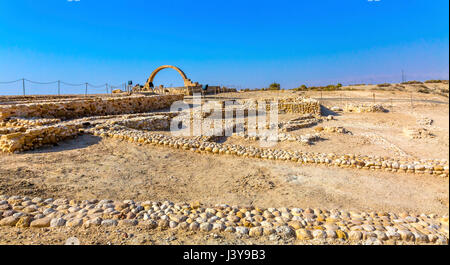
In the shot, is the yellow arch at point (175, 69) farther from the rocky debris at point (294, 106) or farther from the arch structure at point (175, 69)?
the rocky debris at point (294, 106)

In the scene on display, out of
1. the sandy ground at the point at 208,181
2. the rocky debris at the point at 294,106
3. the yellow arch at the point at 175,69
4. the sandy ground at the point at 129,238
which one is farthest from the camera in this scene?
the yellow arch at the point at 175,69

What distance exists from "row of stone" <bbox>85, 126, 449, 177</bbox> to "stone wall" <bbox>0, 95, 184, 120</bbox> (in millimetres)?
4518

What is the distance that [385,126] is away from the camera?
508 inches

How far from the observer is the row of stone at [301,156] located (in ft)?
20.1

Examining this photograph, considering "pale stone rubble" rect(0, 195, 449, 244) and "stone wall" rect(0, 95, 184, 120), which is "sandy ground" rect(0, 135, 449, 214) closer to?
"pale stone rubble" rect(0, 195, 449, 244)

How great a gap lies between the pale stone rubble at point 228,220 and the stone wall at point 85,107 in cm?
913

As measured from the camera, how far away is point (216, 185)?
17.3 feet

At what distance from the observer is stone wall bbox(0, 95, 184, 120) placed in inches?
423

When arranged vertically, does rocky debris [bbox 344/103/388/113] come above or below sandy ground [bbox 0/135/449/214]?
above

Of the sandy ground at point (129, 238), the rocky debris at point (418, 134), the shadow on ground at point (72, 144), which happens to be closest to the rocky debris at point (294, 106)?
the rocky debris at point (418, 134)

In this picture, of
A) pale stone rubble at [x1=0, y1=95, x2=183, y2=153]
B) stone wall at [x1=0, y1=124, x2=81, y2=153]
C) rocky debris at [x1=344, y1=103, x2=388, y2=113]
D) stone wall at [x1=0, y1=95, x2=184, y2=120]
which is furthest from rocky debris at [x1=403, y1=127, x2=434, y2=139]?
stone wall at [x1=0, y1=95, x2=184, y2=120]

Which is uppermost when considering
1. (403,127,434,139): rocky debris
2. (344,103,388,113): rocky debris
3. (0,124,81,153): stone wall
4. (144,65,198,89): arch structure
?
(144,65,198,89): arch structure
